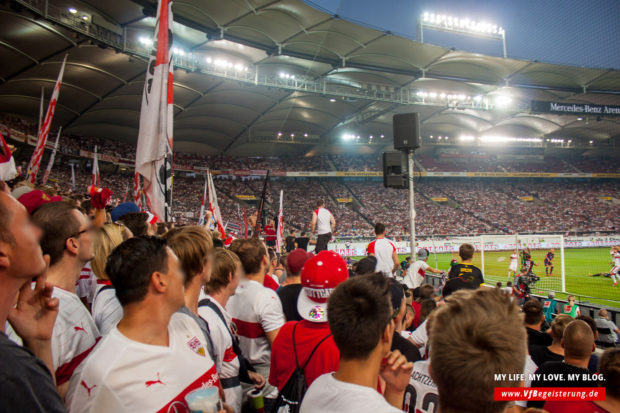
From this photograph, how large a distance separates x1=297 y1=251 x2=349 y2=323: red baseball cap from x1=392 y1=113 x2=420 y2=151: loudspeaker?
686cm

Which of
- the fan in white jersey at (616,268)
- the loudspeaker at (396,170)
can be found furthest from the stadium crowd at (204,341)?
the fan in white jersey at (616,268)

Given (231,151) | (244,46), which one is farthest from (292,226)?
(244,46)

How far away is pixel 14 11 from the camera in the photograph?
1612 centimetres

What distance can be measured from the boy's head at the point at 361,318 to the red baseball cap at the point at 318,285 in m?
0.67

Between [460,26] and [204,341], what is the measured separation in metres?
43.6

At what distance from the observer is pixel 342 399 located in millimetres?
1460

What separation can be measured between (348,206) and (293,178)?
837 centimetres

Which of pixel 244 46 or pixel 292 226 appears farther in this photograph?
pixel 292 226

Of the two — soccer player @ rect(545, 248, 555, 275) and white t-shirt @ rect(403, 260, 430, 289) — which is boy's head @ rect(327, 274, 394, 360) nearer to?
white t-shirt @ rect(403, 260, 430, 289)

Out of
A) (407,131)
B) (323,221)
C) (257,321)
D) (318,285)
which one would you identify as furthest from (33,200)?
(407,131)

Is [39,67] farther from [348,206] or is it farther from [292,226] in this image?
[348,206]

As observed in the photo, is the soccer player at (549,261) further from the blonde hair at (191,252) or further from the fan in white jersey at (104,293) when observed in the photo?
the fan in white jersey at (104,293)

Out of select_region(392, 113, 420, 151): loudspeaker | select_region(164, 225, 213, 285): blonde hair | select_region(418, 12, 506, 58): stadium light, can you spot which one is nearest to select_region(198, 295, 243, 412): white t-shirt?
select_region(164, 225, 213, 285): blonde hair

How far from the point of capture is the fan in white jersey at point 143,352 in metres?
1.49
